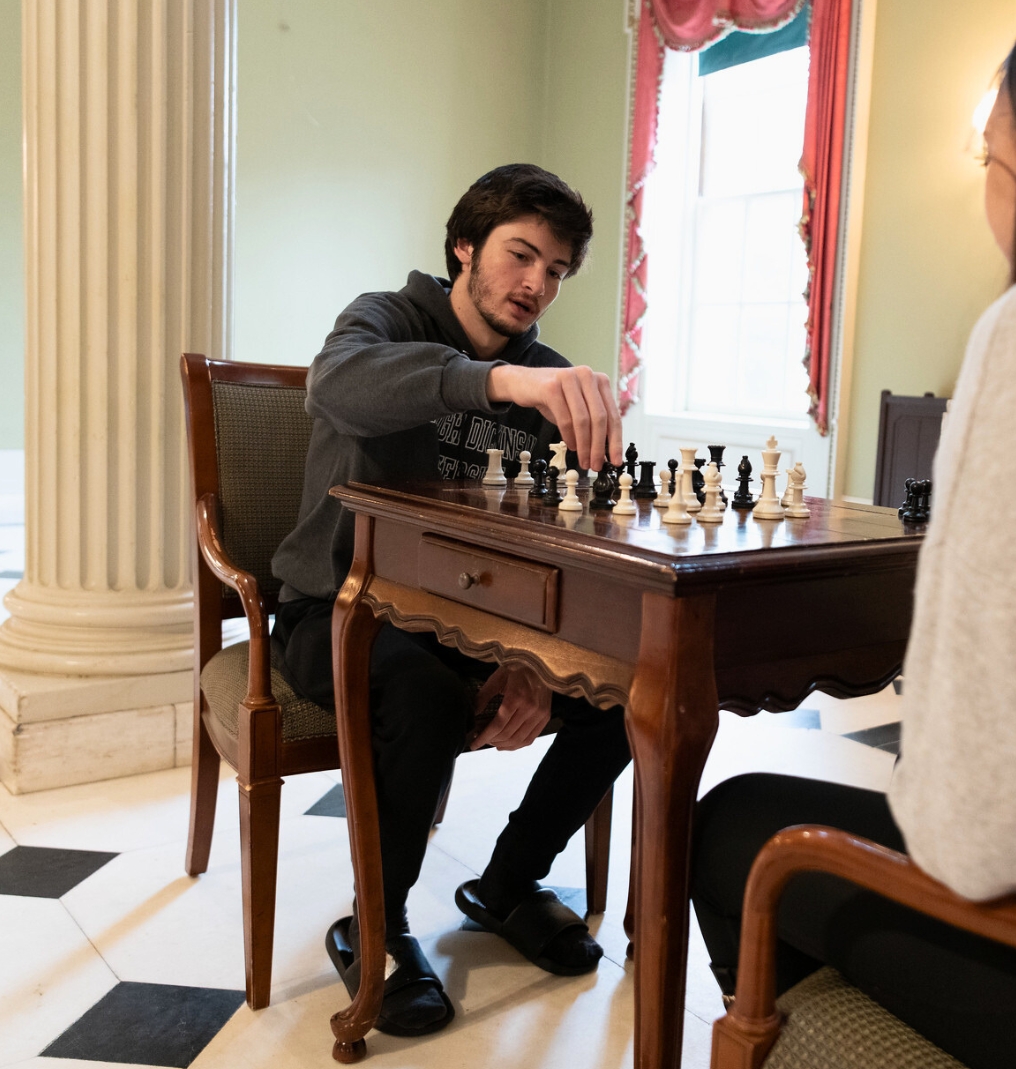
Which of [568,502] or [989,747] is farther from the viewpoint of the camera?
[568,502]

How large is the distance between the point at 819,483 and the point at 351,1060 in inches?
169

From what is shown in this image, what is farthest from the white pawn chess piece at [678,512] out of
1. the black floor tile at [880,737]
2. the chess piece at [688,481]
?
the black floor tile at [880,737]

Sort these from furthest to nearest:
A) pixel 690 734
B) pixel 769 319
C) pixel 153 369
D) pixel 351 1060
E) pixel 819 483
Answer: pixel 769 319, pixel 819 483, pixel 153 369, pixel 351 1060, pixel 690 734

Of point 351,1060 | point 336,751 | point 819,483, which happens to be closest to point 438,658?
point 336,751

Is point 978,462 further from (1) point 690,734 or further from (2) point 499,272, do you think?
(2) point 499,272

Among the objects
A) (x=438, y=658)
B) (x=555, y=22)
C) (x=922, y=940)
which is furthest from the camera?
(x=555, y=22)

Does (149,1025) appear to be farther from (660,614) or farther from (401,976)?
(660,614)

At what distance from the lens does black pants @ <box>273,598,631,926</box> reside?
1.55 meters

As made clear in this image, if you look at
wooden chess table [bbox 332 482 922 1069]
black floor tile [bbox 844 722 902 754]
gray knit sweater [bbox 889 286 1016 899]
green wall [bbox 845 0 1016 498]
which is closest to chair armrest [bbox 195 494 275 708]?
wooden chess table [bbox 332 482 922 1069]

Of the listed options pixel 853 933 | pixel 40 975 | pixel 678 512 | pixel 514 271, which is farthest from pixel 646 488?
pixel 40 975

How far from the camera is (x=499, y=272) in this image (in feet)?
6.48

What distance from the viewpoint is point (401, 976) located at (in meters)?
1.62

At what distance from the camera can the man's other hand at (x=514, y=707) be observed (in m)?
1.67

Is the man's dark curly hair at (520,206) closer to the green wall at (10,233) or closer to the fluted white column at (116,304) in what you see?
the fluted white column at (116,304)
